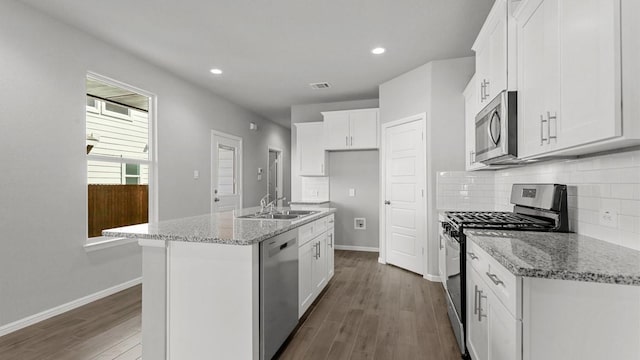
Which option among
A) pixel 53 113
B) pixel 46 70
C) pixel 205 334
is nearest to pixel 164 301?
pixel 205 334

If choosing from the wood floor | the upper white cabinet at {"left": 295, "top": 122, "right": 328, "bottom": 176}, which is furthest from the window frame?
the upper white cabinet at {"left": 295, "top": 122, "right": 328, "bottom": 176}

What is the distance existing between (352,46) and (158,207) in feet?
10.3

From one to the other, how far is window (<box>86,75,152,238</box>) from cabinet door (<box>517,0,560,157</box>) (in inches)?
151

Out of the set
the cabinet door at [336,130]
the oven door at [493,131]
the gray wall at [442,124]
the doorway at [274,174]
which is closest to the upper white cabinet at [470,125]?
the gray wall at [442,124]

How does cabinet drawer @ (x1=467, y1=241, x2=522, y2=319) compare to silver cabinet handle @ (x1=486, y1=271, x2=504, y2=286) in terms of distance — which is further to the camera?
silver cabinet handle @ (x1=486, y1=271, x2=504, y2=286)

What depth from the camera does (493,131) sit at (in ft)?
6.77

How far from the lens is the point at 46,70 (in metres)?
2.72

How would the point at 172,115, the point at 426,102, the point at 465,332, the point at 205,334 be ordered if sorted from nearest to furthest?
the point at 205,334 → the point at 465,332 → the point at 426,102 → the point at 172,115

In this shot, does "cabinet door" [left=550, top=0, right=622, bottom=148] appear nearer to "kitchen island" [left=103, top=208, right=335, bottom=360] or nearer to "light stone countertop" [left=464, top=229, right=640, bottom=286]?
"light stone countertop" [left=464, top=229, right=640, bottom=286]

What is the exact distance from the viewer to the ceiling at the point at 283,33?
8.64 ft

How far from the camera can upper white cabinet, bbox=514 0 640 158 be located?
3.42 feet

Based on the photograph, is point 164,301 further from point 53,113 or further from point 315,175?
point 315,175

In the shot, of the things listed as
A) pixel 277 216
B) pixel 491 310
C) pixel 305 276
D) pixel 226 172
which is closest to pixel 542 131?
pixel 491 310

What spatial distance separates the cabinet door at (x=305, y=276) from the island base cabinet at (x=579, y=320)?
1648 mm
